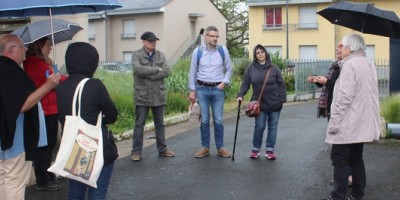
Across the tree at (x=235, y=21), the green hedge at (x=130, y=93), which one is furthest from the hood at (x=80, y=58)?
the tree at (x=235, y=21)

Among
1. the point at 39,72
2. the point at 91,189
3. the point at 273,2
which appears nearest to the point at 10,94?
the point at 91,189

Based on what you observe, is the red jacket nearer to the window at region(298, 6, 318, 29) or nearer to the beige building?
the beige building

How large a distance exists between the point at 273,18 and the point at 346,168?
1361 inches

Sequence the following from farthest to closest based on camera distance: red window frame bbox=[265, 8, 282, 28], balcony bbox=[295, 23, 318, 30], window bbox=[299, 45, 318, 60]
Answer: red window frame bbox=[265, 8, 282, 28] < window bbox=[299, 45, 318, 60] < balcony bbox=[295, 23, 318, 30]

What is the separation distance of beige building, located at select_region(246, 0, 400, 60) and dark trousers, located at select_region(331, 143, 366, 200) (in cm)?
3152

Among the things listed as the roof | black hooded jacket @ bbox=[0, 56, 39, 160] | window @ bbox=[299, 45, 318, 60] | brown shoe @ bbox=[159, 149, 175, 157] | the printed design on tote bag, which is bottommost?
brown shoe @ bbox=[159, 149, 175, 157]

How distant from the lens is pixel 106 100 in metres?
4.32

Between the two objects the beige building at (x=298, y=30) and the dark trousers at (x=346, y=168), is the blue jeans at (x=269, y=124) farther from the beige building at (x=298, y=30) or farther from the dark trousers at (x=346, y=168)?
the beige building at (x=298, y=30)

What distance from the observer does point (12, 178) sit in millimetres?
4734

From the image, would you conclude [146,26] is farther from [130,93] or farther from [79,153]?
[79,153]

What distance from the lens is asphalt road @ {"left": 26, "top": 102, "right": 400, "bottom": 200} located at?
6270 millimetres

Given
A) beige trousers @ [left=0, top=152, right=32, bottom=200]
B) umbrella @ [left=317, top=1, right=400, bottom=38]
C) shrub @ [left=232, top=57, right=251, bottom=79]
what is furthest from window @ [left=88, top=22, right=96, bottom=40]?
beige trousers @ [left=0, top=152, right=32, bottom=200]

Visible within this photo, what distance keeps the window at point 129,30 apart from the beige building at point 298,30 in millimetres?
9095

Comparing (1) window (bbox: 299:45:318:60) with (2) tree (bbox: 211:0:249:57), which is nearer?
(1) window (bbox: 299:45:318:60)
